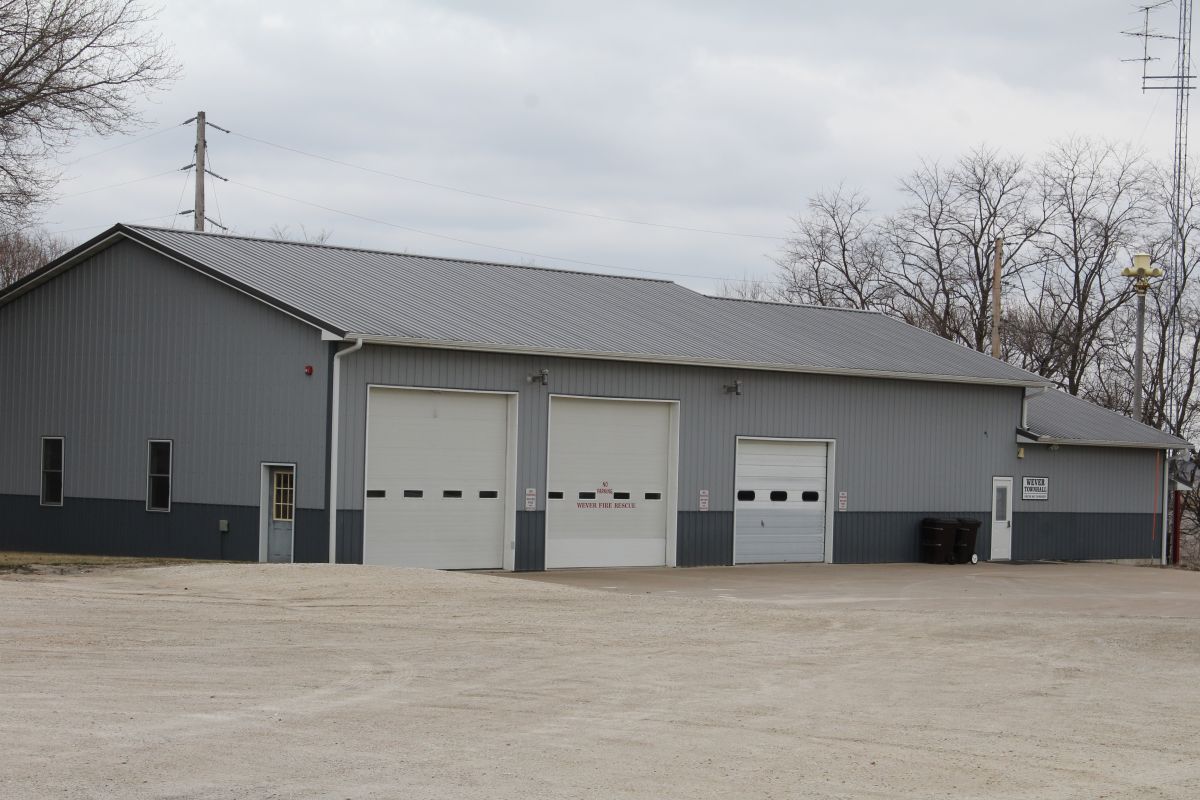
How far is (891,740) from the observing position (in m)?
9.71

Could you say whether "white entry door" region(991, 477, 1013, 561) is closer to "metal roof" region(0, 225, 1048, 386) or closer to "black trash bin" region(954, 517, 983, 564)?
"black trash bin" region(954, 517, 983, 564)

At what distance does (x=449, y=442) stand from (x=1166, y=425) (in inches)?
1371

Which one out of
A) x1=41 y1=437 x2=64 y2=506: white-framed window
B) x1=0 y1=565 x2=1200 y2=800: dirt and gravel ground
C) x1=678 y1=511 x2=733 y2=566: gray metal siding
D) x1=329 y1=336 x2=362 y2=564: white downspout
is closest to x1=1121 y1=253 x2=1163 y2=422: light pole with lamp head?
x1=678 y1=511 x2=733 y2=566: gray metal siding

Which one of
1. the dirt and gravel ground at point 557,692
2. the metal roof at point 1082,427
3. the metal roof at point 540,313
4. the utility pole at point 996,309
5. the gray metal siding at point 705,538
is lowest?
the dirt and gravel ground at point 557,692

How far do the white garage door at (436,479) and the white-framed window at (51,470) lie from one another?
281 inches

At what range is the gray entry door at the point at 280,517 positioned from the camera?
70.6 ft

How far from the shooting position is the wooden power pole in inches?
1513

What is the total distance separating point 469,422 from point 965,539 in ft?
35.6

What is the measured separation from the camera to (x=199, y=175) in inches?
1531

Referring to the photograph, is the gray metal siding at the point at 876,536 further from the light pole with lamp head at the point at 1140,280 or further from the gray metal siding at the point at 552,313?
the light pole with lamp head at the point at 1140,280

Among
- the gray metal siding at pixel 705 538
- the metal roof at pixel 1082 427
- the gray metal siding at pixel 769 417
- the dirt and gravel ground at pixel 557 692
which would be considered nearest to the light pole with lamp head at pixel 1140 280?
the metal roof at pixel 1082 427

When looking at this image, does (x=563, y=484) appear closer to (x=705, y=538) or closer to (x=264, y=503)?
(x=705, y=538)

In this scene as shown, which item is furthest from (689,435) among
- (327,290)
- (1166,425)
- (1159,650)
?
(1166,425)

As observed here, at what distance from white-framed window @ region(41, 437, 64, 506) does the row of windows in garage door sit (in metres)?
7.22
